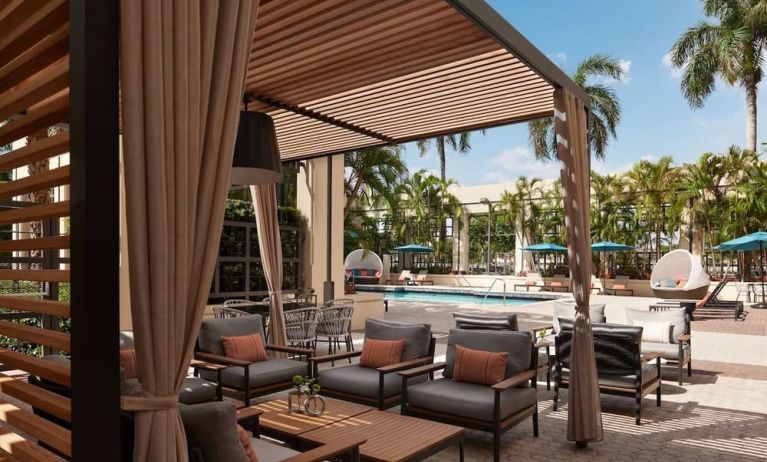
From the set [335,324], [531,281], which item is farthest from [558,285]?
[335,324]

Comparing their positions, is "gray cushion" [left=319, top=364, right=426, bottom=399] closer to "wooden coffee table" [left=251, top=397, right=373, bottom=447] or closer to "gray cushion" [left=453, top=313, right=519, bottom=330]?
"wooden coffee table" [left=251, top=397, right=373, bottom=447]

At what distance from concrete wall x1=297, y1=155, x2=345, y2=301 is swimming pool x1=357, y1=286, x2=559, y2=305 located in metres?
9.53

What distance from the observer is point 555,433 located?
5.26 m

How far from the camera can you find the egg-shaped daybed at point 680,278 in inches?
680

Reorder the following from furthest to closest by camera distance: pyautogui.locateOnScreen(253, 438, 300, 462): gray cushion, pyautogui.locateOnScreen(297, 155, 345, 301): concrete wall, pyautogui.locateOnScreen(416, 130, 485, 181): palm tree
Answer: pyautogui.locateOnScreen(416, 130, 485, 181): palm tree < pyautogui.locateOnScreen(297, 155, 345, 301): concrete wall < pyautogui.locateOnScreen(253, 438, 300, 462): gray cushion

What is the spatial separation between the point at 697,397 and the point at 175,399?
6.40m

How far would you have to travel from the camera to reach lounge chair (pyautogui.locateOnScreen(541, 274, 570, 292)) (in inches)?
896

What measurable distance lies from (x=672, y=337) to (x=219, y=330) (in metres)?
5.73

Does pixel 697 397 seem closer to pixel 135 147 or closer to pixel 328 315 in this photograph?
pixel 328 315

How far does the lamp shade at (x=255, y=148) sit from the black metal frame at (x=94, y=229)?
93.6 inches

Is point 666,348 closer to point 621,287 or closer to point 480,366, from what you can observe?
point 480,366

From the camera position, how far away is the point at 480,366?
5.11 m

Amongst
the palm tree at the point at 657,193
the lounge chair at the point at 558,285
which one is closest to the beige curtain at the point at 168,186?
the palm tree at the point at 657,193

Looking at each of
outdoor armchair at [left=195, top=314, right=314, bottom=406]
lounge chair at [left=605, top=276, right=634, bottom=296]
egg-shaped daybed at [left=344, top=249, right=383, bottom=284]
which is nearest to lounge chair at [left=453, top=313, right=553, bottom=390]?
outdoor armchair at [left=195, top=314, right=314, bottom=406]
